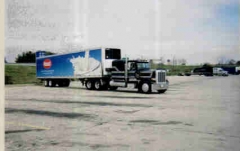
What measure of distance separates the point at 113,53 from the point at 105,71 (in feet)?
4.07

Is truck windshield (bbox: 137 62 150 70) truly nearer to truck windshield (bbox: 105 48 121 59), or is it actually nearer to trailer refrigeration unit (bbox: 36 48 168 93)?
trailer refrigeration unit (bbox: 36 48 168 93)

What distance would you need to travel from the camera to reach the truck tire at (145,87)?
13992 millimetres

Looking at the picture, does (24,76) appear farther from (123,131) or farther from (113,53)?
(123,131)

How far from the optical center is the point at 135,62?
48.8 feet

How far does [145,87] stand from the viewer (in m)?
14.2

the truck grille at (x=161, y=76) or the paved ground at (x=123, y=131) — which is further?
the truck grille at (x=161, y=76)

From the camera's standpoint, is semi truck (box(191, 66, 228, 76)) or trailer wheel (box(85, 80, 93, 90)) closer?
trailer wheel (box(85, 80, 93, 90))

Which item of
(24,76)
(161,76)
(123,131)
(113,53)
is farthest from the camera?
(24,76)

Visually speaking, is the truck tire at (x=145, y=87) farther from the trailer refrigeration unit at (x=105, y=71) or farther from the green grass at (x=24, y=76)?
the green grass at (x=24, y=76)

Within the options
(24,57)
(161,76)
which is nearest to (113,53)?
(161,76)

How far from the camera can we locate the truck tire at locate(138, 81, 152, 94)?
1399 centimetres

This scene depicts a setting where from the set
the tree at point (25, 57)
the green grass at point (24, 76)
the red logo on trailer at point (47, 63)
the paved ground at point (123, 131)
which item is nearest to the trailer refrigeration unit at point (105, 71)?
the red logo on trailer at point (47, 63)

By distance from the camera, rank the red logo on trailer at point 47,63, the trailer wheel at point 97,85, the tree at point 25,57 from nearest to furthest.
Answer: the tree at point 25,57
the trailer wheel at point 97,85
the red logo on trailer at point 47,63

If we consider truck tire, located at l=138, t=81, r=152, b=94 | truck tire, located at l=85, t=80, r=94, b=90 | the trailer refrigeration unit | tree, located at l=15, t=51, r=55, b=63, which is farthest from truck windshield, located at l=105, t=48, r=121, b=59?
tree, located at l=15, t=51, r=55, b=63
